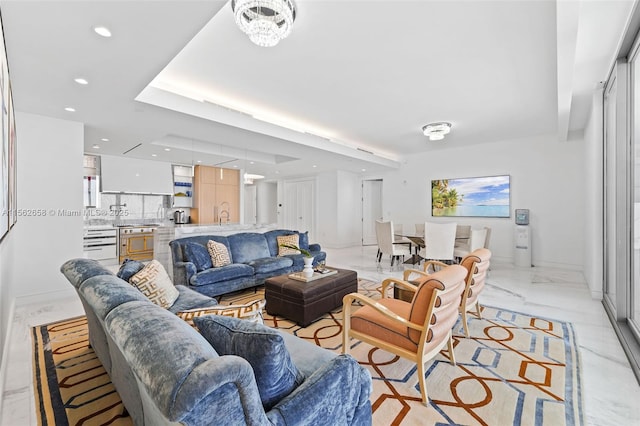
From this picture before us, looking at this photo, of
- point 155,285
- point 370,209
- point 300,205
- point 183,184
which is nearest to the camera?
point 155,285

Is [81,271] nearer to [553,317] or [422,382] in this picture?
[422,382]

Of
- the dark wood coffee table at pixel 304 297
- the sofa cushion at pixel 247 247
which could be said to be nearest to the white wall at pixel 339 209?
the sofa cushion at pixel 247 247

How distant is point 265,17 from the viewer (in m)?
2.13

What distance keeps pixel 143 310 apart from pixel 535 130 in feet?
23.2

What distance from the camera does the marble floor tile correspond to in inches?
71.1

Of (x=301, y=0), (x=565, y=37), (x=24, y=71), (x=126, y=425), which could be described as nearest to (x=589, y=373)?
(x=565, y=37)

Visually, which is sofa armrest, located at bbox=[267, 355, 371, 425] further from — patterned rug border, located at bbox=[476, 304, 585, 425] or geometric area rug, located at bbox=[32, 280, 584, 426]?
patterned rug border, located at bbox=[476, 304, 585, 425]

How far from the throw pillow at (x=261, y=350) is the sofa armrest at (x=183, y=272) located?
2762mm

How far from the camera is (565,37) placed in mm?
2316

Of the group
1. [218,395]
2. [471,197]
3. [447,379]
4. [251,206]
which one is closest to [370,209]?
[471,197]

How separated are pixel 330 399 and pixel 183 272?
10.4ft

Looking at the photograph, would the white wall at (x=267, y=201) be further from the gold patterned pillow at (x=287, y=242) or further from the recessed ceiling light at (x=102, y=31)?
the recessed ceiling light at (x=102, y=31)

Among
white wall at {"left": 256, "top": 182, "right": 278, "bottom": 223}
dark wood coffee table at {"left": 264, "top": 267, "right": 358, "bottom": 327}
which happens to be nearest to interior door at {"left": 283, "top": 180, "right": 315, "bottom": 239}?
white wall at {"left": 256, "top": 182, "right": 278, "bottom": 223}

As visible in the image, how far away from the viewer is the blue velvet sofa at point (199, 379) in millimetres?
740
